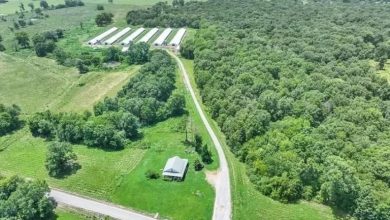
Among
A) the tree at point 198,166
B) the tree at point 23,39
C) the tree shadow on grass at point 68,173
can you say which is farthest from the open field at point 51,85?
the tree at point 198,166

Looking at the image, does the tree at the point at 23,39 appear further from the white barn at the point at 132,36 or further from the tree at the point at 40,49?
the white barn at the point at 132,36

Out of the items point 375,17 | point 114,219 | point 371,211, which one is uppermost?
point 375,17

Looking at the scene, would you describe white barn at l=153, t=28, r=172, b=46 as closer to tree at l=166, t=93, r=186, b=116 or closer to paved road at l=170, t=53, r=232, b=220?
tree at l=166, t=93, r=186, b=116

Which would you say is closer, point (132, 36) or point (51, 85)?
point (51, 85)

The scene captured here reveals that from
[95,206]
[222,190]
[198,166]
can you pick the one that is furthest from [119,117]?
[222,190]

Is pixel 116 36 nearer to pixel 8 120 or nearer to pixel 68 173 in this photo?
pixel 8 120

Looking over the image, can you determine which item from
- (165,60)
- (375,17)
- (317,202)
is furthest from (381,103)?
(375,17)

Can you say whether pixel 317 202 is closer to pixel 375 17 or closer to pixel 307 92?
pixel 307 92
